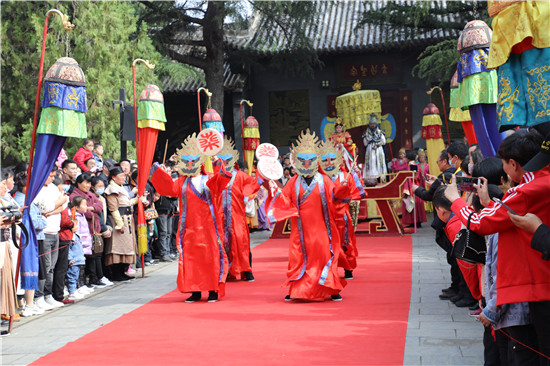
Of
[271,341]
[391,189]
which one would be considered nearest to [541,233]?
[271,341]

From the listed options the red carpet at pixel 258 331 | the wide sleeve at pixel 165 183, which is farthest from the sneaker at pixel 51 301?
the wide sleeve at pixel 165 183

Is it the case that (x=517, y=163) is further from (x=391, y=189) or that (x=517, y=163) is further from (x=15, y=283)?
(x=391, y=189)

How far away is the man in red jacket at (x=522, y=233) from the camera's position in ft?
9.95

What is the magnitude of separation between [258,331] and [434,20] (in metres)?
11.0

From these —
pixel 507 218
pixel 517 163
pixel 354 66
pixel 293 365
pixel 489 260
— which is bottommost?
pixel 293 365

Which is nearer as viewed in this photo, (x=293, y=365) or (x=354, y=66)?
(x=293, y=365)

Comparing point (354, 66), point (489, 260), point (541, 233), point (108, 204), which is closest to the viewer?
point (541, 233)

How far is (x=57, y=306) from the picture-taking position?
23.2ft

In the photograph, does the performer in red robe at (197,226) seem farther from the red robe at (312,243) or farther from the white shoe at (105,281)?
the white shoe at (105,281)

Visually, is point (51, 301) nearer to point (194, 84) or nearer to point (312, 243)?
point (312, 243)

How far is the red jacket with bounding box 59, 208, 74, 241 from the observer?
716 cm

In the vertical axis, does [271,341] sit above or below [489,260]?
below

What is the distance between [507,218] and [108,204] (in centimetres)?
617

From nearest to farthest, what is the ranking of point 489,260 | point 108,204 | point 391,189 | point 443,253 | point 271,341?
point 489,260, point 271,341, point 108,204, point 443,253, point 391,189
